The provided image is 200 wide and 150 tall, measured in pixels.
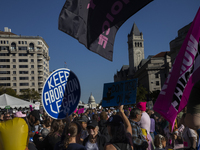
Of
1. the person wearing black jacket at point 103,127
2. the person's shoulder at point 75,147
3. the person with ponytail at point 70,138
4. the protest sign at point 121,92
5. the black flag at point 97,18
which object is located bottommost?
the person wearing black jacket at point 103,127

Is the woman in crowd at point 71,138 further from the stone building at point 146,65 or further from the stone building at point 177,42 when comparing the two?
the stone building at point 146,65

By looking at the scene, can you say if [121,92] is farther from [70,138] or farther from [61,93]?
[70,138]

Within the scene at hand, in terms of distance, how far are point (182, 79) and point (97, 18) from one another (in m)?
1.37

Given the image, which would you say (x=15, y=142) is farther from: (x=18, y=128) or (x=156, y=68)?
(x=156, y=68)

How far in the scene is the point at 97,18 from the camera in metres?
3.29

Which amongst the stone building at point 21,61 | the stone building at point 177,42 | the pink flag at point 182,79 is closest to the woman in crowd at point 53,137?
the pink flag at point 182,79

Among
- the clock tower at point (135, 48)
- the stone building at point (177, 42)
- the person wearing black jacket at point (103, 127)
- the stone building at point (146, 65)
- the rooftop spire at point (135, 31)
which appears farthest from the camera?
the rooftop spire at point (135, 31)

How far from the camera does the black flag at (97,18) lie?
318 centimetres

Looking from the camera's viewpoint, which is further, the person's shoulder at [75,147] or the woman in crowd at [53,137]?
the woman in crowd at [53,137]

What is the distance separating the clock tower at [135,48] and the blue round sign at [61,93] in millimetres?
125556

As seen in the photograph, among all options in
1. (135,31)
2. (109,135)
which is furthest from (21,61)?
(109,135)

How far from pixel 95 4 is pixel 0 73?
352ft

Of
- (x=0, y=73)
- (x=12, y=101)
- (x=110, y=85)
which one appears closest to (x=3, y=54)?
(x=0, y=73)

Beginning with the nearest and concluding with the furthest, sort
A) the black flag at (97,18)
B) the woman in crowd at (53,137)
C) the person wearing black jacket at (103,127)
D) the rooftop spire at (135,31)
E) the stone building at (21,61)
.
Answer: the black flag at (97,18)
the woman in crowd at (53,137)
the person wearing black jacket at (103,127)
the stone building at (21,61)
the rooftop spire at (135,31)
